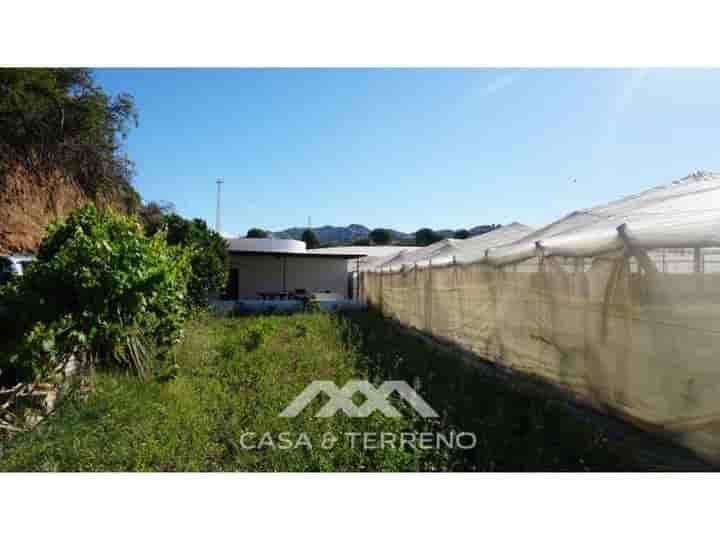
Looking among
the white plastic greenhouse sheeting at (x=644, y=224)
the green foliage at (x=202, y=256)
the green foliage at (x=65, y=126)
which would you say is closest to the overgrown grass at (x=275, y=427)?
the white plastic greenhouse sheeting at (x=644, y=224)

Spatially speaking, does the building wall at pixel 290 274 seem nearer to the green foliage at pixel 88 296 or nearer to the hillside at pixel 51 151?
the hillside at pixel 51 151

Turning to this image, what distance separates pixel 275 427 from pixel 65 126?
355 cm

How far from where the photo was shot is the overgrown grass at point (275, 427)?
7.71 feet

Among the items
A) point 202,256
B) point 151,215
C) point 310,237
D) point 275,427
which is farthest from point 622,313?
point 202,256

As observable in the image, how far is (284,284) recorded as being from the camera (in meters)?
12.7

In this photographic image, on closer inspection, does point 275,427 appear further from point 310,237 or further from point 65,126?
point 310,237

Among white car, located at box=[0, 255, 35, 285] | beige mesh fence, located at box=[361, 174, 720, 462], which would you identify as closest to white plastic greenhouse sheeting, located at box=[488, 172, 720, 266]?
beige mesh fence, located at box=[361, 174, 720, 462]

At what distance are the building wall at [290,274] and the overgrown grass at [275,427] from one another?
26.0 ft

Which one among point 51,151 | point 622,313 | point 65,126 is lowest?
point 622,313

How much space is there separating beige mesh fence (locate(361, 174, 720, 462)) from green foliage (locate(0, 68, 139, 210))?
3411 millimetres

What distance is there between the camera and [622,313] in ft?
9.05

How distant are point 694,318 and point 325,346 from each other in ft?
12.4
